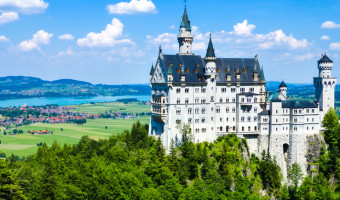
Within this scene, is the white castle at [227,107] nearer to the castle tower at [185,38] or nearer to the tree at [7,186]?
the castle tower at [185,38]

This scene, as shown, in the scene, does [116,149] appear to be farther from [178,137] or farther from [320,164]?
[320,164]

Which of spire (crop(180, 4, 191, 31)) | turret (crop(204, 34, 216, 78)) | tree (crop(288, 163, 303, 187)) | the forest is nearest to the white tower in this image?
the forest

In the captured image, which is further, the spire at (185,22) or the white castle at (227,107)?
the spire at (185,22)

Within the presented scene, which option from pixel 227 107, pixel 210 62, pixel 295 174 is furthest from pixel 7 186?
pixel 295 174

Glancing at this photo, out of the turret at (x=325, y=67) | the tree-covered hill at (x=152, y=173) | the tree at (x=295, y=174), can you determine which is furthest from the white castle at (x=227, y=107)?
the turret at (x=325, y=67)

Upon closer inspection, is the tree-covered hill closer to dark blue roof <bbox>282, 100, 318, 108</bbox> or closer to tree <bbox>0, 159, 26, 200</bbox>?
tree <bbox>0, 159, 26, 200</bbox>

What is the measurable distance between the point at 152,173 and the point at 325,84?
5814cm

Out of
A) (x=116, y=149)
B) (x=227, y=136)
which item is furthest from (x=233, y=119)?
(x=116, y=149)

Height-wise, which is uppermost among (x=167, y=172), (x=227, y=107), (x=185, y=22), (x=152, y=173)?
(x=185, y=22)

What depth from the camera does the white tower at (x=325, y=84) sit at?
402 ft

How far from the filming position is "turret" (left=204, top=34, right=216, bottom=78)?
362 ft

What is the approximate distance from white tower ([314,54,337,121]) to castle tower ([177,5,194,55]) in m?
37.7

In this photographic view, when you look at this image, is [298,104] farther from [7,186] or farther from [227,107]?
[7,186]

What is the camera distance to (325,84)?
123m
